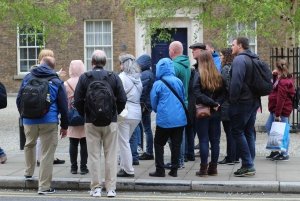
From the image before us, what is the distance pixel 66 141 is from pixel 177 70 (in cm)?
447

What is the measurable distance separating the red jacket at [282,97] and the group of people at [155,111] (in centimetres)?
124

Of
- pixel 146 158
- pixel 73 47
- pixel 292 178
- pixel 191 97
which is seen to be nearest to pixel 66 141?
pixel 146 158

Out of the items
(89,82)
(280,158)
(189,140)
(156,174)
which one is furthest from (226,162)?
(89,82)

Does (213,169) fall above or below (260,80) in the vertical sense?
below

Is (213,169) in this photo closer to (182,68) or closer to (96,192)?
(182,68)

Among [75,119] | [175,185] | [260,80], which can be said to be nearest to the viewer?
[175,185]

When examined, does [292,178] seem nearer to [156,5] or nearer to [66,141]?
[66,141]

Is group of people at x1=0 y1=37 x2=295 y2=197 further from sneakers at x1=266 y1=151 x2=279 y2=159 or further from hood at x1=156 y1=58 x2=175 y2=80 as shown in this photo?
sneakers at x1=266 y1=151 x2=279 y2=159

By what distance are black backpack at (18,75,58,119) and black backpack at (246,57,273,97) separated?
113 inches

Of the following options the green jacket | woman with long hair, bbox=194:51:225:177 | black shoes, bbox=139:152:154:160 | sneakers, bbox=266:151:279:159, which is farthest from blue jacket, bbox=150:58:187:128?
sneakers, bbox=266:151:279:159

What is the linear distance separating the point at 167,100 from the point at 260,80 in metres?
1.35

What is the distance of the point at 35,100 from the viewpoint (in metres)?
8.06

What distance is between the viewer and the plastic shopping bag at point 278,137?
1030 centimetres

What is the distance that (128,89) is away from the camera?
9094 mm
